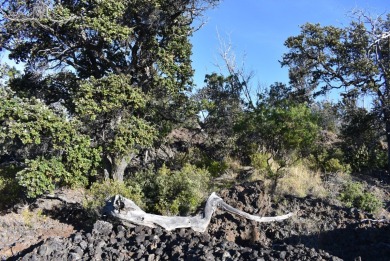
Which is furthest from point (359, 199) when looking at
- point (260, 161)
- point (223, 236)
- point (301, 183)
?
point (223, 236)

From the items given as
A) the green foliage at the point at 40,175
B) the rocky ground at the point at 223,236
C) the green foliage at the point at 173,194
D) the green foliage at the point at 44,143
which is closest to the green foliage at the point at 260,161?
the rocky ground at the point at 223,236

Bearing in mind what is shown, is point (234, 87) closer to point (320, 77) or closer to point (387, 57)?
point (320, 77)

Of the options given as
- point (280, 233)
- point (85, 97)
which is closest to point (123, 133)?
point (85, 97)

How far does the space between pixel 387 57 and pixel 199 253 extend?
952 centimetres

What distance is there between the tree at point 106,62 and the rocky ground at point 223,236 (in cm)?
164

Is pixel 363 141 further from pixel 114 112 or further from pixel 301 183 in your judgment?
pixel 114 112

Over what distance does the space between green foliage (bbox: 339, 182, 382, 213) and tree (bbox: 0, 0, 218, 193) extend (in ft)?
16.9

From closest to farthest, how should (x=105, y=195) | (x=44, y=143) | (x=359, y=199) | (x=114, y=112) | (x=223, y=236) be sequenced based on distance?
(x=223, y=236), (x=105, y=195), (x=44, y=143), (x=114, y=112), (x=359, y=199)

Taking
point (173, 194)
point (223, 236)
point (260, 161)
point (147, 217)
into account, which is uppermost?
point (260, 161)

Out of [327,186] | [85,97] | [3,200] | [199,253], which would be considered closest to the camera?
[199,253]

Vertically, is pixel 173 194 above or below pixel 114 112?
below

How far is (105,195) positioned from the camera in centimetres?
917

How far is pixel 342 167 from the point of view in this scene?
1354 cm

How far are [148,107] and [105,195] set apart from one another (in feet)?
11.3
